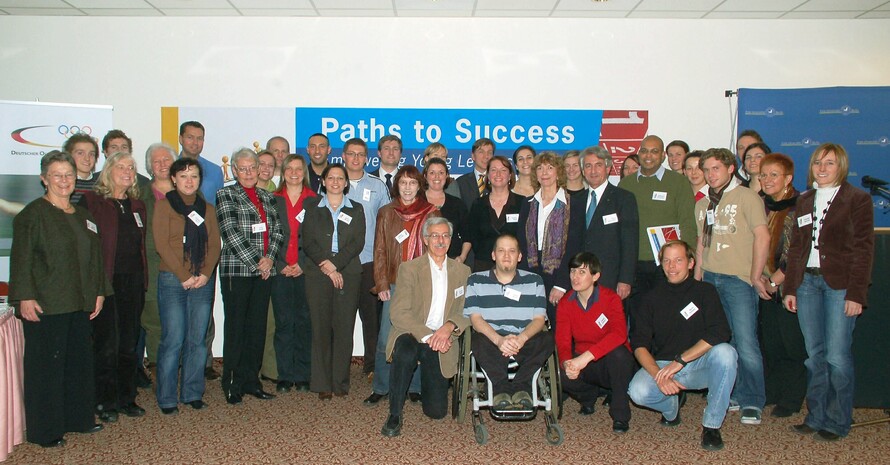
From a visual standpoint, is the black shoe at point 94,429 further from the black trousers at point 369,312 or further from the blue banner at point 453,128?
the blue banner at point 453,128

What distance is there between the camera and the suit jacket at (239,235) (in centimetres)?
401

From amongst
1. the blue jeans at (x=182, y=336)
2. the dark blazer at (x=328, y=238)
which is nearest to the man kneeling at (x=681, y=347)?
the dark blazer at (x=328, y=238)

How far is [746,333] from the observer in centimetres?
379

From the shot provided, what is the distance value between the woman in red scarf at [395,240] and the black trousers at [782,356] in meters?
2.27

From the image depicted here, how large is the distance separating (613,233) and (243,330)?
249 cm

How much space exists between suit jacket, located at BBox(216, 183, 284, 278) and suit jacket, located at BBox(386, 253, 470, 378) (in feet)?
3.17

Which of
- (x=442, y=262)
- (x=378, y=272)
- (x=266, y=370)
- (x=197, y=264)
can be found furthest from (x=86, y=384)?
(x=442, y=262)

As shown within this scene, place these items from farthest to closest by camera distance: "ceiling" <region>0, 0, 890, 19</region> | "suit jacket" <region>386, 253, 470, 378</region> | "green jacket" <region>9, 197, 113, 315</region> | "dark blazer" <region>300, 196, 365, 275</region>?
"ceiling" <region>0, 0, 890, 19</region> < "dark blazer" <region>300, 196, 365, 275</region> < "suit jacket" <region>386, 253, 470, 378</region> < "green jacket" <region>9, 197, 113, 315</region>

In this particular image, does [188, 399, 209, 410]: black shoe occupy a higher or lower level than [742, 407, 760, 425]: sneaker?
lower

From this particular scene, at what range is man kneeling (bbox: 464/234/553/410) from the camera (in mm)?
3443

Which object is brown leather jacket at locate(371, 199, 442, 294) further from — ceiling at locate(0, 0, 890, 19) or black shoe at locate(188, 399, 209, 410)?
ceiling at locate(0, 0, 890, 19)

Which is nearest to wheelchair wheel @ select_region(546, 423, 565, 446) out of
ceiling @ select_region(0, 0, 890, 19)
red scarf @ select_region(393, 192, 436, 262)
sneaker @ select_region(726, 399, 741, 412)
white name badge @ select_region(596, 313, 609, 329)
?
white name badge @ select_region(596, 313, 609, 329)

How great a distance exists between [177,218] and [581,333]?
99.9 inches

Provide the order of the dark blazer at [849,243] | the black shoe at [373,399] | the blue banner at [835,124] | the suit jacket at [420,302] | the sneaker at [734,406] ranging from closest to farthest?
the dark blazer at [849,243]
the suit jacket at [420,302]
the sneaker at [734,406]
the black shoe at [373,399]
the blue banner at [835,124]
